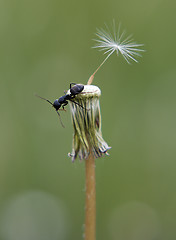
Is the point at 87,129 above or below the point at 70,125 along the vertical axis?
below

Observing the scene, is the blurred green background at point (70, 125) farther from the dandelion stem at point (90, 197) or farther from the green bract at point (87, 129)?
the green bract at point (87, 129)

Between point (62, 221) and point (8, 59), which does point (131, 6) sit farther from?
point (62, 221)

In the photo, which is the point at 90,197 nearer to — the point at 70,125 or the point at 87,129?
the point at 87,129

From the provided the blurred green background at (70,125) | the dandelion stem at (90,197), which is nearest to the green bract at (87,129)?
the dandelion stem at (90,197)

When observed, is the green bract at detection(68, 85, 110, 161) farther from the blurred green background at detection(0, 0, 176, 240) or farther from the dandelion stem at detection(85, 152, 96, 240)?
the blurred green background at detection(0, 0, 176, 240)

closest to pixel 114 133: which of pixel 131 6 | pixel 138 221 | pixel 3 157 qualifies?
pixel 138 221

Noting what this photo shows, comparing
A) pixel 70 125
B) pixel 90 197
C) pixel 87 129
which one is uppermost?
pixel 70 125

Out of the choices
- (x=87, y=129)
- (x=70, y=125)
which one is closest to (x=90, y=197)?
(x=87, y=129)
